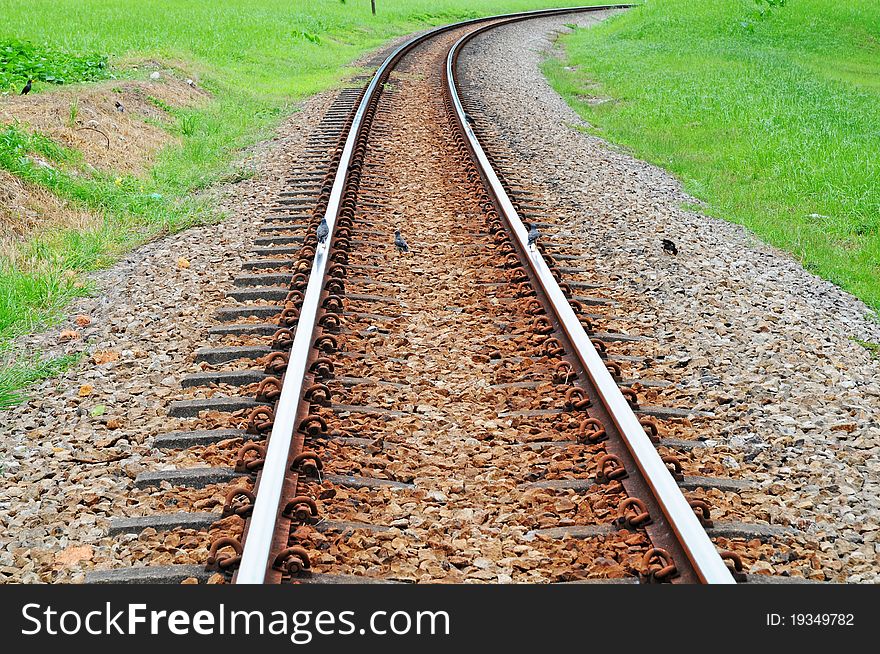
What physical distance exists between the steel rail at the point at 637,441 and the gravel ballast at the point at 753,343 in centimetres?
40

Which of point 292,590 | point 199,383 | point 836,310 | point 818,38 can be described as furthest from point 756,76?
point 292,590

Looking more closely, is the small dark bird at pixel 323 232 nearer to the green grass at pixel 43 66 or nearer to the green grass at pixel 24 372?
the green grass at pixel 24 372

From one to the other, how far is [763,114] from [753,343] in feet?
32.2

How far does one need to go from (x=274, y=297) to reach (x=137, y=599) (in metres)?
3.00

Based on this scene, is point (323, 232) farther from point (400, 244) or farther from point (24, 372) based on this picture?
point (24, 372)

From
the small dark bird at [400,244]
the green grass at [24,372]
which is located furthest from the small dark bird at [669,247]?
the green grass at [24,372]

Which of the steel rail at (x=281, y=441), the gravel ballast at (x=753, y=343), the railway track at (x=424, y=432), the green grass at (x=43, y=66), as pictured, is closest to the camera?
the steel rail at (x=281, y=441)

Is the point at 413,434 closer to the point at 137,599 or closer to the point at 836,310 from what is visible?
the point at 137,599

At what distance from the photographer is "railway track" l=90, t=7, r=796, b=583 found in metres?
3.11

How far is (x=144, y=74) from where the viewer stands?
13703mm

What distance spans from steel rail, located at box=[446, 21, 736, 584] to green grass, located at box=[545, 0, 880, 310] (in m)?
2.56

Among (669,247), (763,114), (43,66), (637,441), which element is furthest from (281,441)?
(763,114)

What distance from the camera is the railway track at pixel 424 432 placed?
311cm

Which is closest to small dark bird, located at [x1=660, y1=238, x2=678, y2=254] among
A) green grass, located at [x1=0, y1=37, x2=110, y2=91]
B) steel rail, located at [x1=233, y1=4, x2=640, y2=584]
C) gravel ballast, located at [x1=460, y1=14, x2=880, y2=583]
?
gravel ballast, located at [x1=460, y1=14, x2=880, y2=583]
